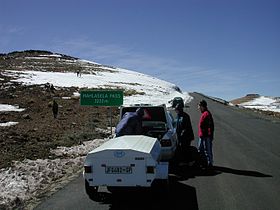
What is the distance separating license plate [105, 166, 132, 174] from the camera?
25.5ft

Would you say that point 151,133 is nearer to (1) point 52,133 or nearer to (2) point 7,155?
(2) point 7,155

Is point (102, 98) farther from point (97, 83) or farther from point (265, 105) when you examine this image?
point (265, 105)

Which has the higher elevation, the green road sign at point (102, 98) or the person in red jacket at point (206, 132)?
the green road sign at point (102, 98)

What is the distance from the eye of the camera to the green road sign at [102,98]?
18422 millimetres

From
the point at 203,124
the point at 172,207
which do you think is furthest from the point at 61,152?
the point at 172,207

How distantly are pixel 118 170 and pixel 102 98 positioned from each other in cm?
1081

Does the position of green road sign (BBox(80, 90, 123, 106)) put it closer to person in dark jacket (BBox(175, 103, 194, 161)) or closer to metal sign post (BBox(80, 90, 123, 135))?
metal sign post (BBox(80, 90, 123, 135))

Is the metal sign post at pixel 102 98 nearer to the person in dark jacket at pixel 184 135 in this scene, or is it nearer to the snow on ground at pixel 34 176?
the snow on ground at pixel 34 176

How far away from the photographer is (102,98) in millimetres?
18453

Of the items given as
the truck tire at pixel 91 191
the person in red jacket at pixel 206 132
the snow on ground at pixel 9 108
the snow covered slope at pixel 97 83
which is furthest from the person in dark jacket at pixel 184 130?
the snow covered slope at pixel 97 83

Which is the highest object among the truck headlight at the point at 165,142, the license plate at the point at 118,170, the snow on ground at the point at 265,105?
the snow on ground at the point at 265,105

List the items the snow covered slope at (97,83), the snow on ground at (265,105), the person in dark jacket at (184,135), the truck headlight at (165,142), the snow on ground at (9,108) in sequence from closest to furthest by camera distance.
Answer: the truck headlight at (165,142), the person in dark jacket at (184,135), the snow on ground at (9,108), the snow covered slope at (97,83), the snow on ground at (265,105)

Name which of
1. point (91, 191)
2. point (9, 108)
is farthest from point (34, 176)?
point (9, 108)

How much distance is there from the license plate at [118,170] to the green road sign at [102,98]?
1063 cm
